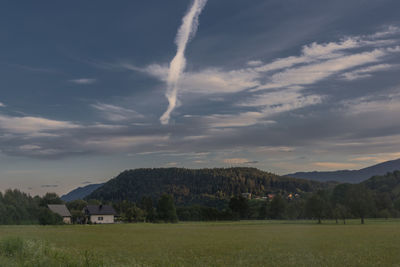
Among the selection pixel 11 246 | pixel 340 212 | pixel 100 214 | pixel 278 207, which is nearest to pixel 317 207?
pixel 340 212

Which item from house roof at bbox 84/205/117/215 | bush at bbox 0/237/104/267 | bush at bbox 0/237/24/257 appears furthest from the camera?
house roof at bbox 84/205/117/215

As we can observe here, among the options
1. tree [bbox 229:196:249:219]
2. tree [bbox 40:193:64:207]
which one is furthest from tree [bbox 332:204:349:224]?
tree [bbox 40:193:64:207]

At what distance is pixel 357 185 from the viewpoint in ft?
360

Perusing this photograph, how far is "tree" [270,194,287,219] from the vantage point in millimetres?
149875

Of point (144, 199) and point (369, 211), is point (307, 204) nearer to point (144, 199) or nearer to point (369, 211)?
point (369, 211)

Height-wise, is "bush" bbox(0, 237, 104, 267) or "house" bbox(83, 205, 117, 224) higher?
"bush" bbox(0, 237, 104, 267)

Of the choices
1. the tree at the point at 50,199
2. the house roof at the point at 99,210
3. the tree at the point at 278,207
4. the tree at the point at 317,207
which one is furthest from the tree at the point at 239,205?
the tree at the point at 50,199

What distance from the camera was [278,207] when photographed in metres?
151

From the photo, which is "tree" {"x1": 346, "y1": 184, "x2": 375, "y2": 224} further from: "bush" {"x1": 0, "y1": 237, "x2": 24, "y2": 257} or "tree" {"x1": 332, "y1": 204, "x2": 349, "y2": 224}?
"bush" {"x1": 0, "y1": 237, "x2": 24, "y2": 257}

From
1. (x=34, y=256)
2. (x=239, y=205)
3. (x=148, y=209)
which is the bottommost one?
(x=239, y=205)

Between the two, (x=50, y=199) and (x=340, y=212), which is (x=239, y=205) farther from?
(x=50, y=199)

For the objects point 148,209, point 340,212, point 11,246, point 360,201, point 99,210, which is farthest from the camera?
point 148,209

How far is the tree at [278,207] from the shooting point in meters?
150

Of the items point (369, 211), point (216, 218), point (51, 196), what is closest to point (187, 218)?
point (216, 218)
